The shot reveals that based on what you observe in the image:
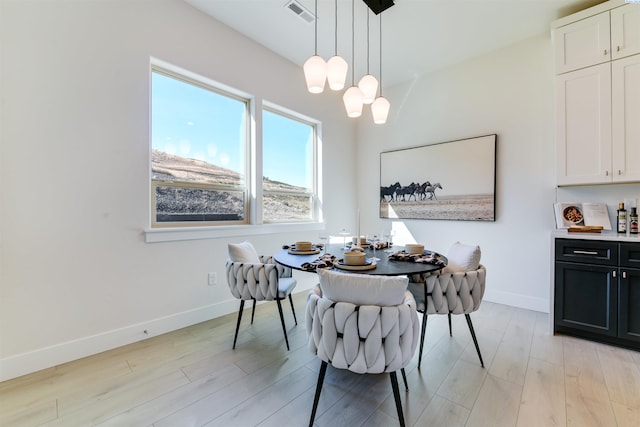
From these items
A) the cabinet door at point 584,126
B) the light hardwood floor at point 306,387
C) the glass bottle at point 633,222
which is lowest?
the light hardwood floor at point 306,387

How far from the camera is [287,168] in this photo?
3596mm

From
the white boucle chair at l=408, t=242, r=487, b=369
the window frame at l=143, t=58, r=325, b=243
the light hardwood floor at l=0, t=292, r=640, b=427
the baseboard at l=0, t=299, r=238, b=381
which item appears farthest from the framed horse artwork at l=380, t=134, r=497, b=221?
the baseboard at l=0, t=299, r=238, b=381

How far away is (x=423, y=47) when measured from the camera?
3.14 m

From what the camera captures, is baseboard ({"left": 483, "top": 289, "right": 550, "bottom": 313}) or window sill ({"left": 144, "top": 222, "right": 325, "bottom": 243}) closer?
window sill ({"left": 144, "top": 222, "right": 325, "bottom": 243})

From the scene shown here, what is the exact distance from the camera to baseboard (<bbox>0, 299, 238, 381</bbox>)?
5.76ft

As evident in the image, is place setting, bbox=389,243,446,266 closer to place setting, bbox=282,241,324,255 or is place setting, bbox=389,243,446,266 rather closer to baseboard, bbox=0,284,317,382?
place setting, bbox=282,241,324,255

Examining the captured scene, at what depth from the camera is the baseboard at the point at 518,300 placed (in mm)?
2895

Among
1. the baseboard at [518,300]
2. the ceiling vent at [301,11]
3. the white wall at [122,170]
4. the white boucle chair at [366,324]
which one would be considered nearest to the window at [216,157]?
the white wall at [122,170]

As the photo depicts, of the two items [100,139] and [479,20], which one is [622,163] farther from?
[100,139]

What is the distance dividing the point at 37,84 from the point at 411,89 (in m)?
3.93

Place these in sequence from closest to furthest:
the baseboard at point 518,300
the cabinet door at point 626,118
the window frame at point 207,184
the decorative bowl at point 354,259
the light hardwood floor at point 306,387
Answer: the light hardwood floor at point 306,387 < the decorative bowl at point 354,259 < the cabinet door at point 626,118 < the window frame at point 207,184 < the baseboard at point 518,300

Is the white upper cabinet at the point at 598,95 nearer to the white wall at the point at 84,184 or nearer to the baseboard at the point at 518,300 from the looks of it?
the baseboard at the point at 518,300

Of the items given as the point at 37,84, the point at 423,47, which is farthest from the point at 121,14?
the point at 423,47

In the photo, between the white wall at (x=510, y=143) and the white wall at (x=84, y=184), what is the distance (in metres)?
2.90
